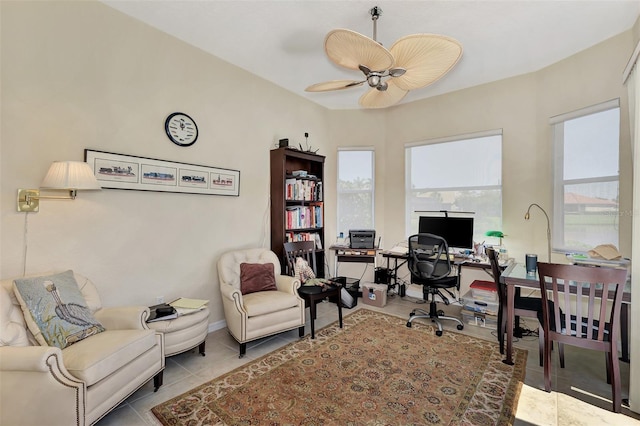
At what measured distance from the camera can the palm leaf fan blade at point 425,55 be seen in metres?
2.01

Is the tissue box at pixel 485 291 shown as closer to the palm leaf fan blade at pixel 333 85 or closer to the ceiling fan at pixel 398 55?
the ceiling fan at pixel 398 55

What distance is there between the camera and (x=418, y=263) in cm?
338

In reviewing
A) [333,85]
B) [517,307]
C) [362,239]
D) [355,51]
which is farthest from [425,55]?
[362,239]

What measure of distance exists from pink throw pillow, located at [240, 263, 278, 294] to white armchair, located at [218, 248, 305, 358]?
0.07 meters

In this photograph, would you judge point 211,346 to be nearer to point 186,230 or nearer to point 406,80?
point 186,230

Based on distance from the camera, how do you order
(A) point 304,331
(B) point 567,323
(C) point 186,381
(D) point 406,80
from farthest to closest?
(A) point 304,331, (D) point 406,80, (C) point 186,381, (B) point 567,323

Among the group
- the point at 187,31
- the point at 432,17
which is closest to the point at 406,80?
the point at 432,17

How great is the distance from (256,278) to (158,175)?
1.44 metres

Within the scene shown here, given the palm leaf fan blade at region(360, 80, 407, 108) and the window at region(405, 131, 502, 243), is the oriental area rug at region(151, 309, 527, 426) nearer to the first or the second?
the window at region(405, 131, 502, 243)

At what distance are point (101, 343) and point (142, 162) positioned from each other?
1.61m

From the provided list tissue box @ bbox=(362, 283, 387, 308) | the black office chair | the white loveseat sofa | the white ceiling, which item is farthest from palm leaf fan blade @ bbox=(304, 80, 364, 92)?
tissue box @ bbox=(362, 283, 387, 308)

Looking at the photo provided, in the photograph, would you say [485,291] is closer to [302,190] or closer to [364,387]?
[364,387]

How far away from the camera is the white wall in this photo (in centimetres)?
216

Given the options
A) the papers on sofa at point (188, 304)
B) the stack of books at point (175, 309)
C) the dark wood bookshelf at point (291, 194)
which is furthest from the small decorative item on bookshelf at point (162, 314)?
the dark wood bookshelf at point (291, 194)
